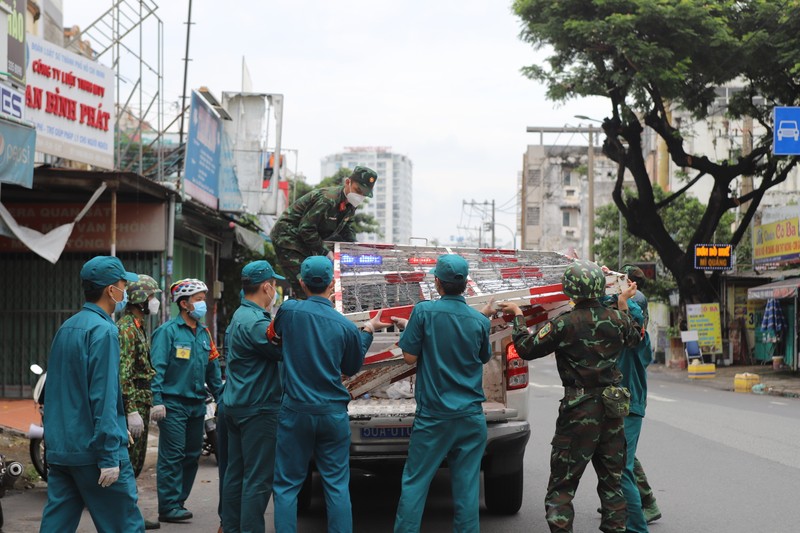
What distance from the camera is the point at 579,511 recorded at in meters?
7.93

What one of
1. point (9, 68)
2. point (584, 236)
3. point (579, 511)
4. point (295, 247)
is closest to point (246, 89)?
point (9, 68)

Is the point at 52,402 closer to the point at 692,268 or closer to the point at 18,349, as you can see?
the point at 18,349

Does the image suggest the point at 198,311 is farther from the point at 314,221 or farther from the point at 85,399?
the point at 85,399

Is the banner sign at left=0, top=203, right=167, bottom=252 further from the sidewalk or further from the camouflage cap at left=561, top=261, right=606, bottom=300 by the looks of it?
the sidewalk

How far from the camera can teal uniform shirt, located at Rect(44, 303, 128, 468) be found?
4.93 meters

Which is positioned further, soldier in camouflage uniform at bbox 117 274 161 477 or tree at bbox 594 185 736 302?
tree at bbox 594 185 736 302

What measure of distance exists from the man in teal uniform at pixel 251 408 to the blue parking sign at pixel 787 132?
1581cm

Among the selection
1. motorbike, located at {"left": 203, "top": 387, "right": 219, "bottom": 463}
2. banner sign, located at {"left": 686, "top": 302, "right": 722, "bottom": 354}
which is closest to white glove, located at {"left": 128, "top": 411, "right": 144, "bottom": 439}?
motorbike, located at {"left": 203, "top": 387, "right": 219, "bottom": 463}

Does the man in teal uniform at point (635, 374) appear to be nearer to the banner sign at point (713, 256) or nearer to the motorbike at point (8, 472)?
the motorbike at point (8, 472)

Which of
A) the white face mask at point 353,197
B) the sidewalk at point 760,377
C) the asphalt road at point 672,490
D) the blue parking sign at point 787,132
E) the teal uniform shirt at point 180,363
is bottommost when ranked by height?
the sidewalk at point 760,377

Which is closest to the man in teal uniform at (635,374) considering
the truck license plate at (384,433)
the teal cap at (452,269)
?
the teal cap at (452,269)

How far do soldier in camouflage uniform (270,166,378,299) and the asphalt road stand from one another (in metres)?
2.14

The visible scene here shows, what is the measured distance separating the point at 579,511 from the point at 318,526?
7.21 feet

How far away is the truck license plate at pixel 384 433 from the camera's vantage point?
22.2 feet
